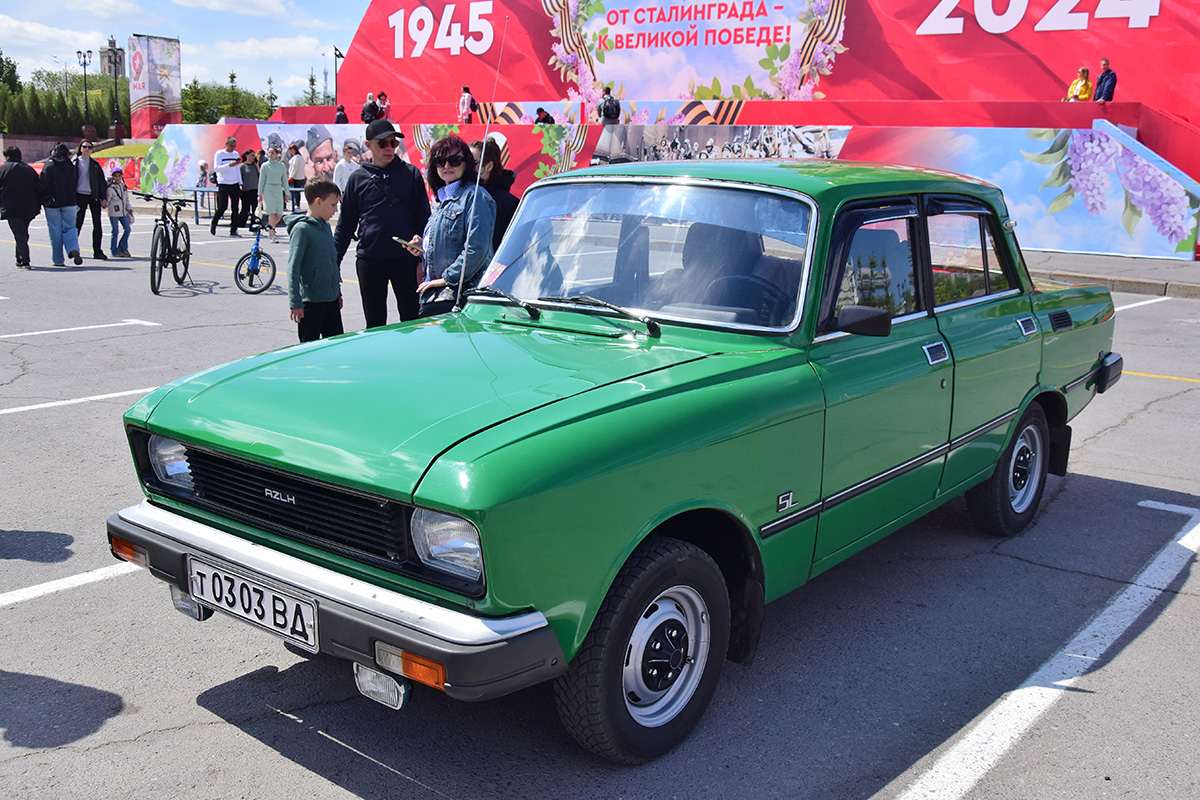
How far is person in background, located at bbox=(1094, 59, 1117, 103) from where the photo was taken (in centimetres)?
2062

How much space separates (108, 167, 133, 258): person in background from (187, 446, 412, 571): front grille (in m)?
14.7

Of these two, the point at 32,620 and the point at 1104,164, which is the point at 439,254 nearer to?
the point at 32,620

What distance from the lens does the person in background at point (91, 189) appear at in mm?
16562

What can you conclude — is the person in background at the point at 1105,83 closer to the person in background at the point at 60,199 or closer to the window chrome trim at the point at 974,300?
the window chrome trim at the point at 974,300

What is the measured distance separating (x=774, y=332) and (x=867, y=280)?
1.97 feet

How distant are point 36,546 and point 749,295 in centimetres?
347

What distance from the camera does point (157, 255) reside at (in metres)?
13.2

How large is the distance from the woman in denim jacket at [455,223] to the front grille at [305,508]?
9.54ft

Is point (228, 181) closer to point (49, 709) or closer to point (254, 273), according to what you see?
point (254, 273)

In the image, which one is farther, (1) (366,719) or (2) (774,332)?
(2) (774,332)

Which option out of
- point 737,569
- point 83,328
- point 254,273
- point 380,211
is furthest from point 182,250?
point 737,569

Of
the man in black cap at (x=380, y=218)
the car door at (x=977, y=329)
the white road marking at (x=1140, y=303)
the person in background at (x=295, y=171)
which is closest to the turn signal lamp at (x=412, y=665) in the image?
the car door at (x=977, y=329)

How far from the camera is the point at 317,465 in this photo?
2.73 meters

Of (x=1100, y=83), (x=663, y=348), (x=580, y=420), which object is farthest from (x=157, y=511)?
(x=1100, y=83)
